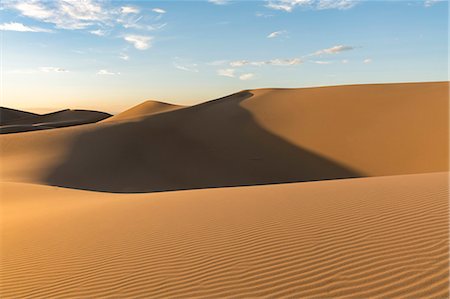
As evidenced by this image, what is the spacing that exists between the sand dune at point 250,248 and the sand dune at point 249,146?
1021cm

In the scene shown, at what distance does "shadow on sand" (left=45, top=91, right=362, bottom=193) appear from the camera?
18.2 m

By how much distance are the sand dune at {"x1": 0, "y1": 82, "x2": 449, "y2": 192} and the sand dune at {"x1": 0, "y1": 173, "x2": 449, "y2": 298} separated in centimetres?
1021

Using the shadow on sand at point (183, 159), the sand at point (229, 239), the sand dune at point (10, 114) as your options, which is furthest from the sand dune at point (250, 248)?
the sand dune at point (10, 114)

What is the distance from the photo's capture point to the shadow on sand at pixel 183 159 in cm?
1819

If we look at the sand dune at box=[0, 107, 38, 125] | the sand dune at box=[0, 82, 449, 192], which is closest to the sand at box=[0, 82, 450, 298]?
the sand dune at box=[0, 82, 449, 192]

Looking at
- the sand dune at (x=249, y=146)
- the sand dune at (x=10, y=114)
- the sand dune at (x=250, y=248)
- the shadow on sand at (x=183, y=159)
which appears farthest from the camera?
the sand dune at (x=10, y=114)

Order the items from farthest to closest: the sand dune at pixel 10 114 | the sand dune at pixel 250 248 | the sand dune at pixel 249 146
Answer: the sand dune at pixel 10 114, the sand dune at pixel 249 146, the sand dune at pixel 250 248

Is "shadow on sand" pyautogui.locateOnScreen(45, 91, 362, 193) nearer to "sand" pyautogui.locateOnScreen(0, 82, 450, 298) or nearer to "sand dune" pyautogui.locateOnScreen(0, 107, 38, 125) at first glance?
"sand" pyautogui.locateOnScreen(0, 82, 450, 298)

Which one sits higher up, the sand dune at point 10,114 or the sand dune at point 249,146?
the sand dune at point 10,114

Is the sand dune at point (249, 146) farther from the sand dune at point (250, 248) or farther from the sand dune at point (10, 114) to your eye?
the sand dune at point (10, 114)

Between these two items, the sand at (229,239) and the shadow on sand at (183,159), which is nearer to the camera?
the sand at (229,239)

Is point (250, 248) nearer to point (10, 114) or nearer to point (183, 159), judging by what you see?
point (183, 159)

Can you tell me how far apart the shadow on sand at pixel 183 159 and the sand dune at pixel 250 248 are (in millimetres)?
10159

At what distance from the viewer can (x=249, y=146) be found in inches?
955
